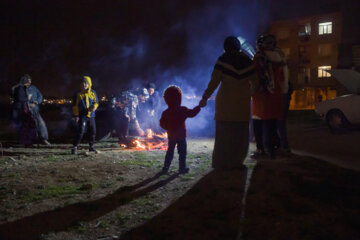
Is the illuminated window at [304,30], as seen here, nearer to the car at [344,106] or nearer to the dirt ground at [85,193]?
the car at [344,106]

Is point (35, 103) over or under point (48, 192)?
over

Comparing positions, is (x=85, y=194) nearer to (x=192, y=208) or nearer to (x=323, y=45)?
(x=192, y=208)

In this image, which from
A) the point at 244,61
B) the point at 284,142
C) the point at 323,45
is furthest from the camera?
the point at 323,45

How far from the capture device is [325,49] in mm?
39531

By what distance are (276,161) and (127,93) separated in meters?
6.13

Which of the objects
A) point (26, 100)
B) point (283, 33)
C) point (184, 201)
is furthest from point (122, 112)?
point (283, 33)

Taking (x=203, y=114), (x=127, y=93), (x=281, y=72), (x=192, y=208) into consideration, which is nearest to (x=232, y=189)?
(x=192, y=208)

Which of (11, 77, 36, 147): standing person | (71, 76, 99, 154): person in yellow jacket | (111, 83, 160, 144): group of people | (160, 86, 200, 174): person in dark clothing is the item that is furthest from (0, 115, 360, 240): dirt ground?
(111, 83, 160, 144): group of people

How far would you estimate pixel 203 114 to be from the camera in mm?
12820

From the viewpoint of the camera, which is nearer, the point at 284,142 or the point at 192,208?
the point at 192,208

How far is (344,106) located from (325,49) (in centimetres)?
3292

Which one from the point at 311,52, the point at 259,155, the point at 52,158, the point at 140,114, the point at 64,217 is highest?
the point at 311,52

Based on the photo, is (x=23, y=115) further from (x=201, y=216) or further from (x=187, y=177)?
(x=201, y=216)

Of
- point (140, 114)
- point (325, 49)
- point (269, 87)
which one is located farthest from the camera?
point (325, 49)
